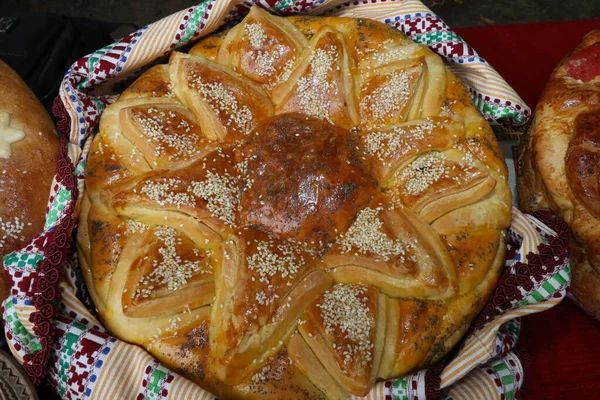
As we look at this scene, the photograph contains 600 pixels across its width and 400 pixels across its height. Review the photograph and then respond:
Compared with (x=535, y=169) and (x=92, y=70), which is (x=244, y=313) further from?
(x=535, y=169)

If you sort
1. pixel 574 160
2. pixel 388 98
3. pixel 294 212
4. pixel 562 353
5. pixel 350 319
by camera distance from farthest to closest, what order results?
pixel 562 353 → pixel 574 160 → pixel 388 98 → pixel 294 212 → pixel 350 319

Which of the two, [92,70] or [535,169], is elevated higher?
[92,70]

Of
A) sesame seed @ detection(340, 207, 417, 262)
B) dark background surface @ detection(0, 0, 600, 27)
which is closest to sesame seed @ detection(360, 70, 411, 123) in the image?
sesame seed @ detection(340, 207, 417, 262)

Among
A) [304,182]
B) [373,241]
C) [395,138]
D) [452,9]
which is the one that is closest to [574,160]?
[395,138]

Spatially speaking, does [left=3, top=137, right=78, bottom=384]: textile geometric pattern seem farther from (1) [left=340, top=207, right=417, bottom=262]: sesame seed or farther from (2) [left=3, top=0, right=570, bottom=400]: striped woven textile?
(1) [left=340, top=207, right=417, bottom=262]: sesame seed

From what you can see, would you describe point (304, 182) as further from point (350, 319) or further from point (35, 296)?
point (35, 296)

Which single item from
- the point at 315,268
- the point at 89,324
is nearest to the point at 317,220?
the point at 315,268

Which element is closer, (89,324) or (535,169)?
(89,324)

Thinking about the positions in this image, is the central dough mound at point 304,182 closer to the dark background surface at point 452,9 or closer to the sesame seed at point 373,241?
the sesame seed at point 373,241
